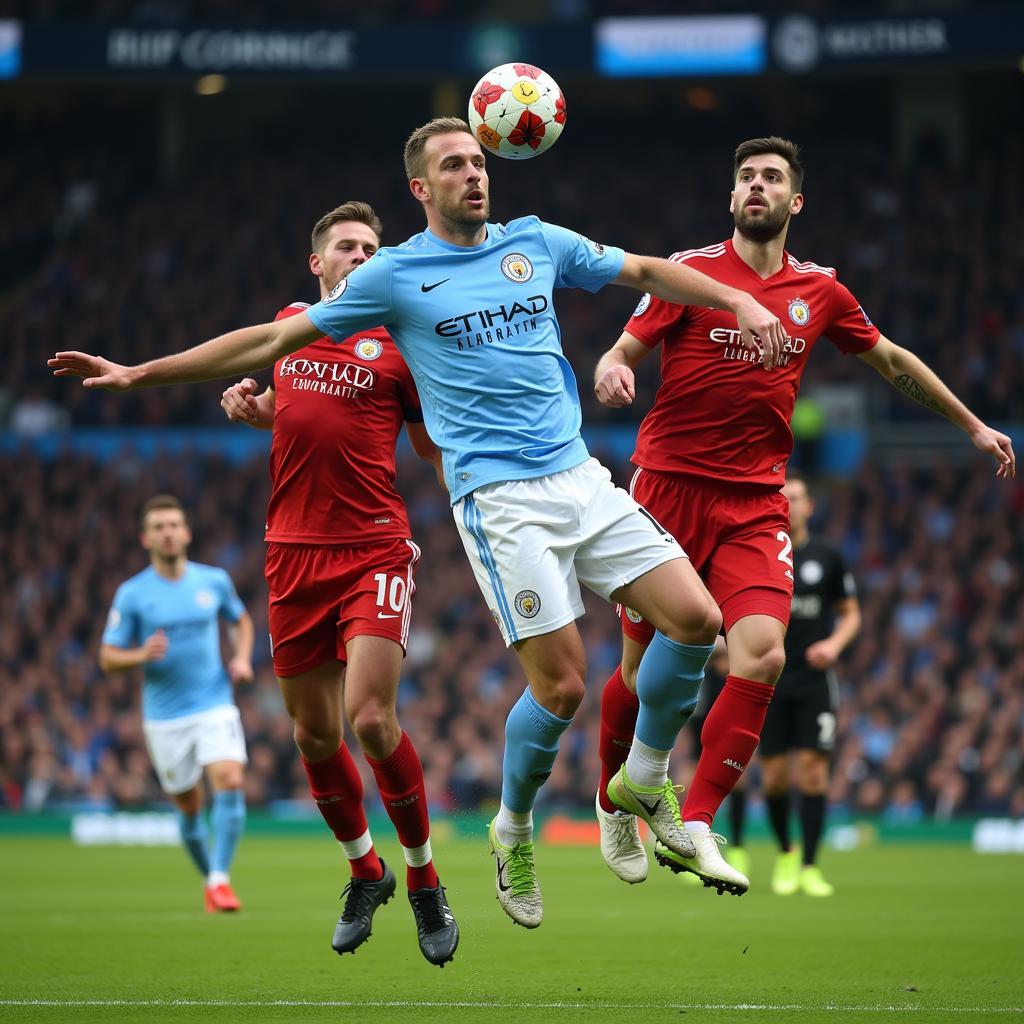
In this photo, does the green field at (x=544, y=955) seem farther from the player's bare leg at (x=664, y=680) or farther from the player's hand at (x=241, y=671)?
the player's hand at (x=241, y=671)

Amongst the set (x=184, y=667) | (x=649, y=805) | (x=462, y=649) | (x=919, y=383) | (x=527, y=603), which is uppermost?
(x=919, y=383)

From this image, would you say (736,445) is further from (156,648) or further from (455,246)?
(156,648)

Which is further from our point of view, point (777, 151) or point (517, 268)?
point (777, 151)

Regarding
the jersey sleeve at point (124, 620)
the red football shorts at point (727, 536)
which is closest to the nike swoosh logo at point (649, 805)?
the red football shorts at point (727, 536)

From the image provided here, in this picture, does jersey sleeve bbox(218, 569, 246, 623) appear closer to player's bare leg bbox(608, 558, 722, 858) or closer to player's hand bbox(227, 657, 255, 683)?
player's hand bbox(227, 657, 255, 683)

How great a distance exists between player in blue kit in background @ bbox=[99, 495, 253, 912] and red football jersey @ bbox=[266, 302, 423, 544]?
14.1 feet

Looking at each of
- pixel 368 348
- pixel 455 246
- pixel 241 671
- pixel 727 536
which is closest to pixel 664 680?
pixel 727 536

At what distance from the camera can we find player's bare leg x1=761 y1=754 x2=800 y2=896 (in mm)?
13273

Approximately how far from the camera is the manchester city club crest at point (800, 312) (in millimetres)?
8359

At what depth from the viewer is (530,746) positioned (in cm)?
761

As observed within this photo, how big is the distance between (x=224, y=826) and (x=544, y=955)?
3847mm

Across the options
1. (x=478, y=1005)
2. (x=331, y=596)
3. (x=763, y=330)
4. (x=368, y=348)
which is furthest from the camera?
(x=368, y=348)

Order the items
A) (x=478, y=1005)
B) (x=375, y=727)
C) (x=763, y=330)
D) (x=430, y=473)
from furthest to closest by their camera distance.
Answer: (x=430, y=473) < (x=375, y=727) < (x=478, y=1005) < (x=763, y=330)

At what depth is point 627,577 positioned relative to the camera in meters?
7.43
